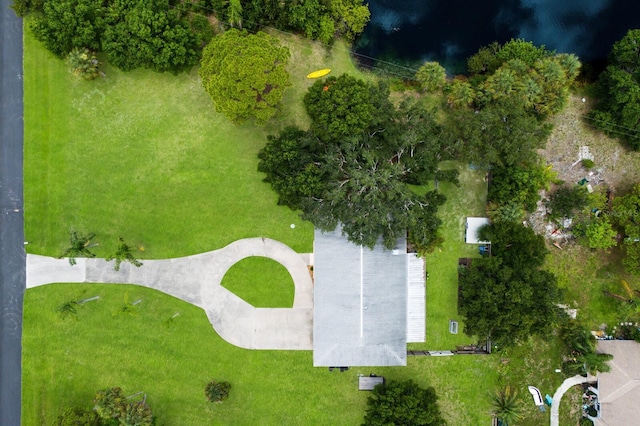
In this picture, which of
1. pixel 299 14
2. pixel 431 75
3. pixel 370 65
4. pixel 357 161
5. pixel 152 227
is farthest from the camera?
pixel 370 65

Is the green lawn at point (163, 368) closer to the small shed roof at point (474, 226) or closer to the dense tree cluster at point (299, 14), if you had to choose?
the small shed roof at point (474, 226)

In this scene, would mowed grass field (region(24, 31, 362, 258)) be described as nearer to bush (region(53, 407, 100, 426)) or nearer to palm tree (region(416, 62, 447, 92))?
palm tree (region(416, 62, 447, 92))

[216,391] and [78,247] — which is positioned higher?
[78,247]

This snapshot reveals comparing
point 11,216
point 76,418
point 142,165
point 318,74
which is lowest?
point 76,418

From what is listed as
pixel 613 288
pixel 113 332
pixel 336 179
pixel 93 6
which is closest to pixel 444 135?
pixel 336 179

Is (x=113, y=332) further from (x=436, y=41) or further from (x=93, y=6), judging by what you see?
(x=436, y=41)

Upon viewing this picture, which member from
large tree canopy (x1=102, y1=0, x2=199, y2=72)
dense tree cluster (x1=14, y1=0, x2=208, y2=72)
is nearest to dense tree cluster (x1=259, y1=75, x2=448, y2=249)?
large tree canopy (x1=102, y1=0, x2=199, y2=72)

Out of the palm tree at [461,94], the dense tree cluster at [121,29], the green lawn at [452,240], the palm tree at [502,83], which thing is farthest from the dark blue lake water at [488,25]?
the dense tree cluster at [121,29]

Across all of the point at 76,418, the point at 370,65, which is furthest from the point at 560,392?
the point at 76,418

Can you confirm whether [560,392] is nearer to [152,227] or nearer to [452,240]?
[452,240]
